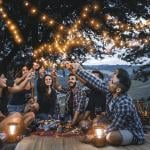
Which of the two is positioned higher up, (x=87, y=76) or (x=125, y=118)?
(x=87, y=76)

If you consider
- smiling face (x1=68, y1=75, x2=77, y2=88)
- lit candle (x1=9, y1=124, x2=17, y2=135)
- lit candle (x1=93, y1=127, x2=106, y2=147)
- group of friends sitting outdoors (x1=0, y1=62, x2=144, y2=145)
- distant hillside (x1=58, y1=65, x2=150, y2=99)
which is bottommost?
lit candle (x1=93, y1=127, x2=106, y2=147)

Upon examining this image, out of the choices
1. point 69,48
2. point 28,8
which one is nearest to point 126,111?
point 28,8

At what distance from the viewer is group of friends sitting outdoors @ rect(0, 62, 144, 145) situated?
8.75 metres

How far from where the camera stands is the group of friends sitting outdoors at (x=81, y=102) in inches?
344

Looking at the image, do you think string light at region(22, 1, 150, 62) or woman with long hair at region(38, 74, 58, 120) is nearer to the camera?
woman with long hair at region(38, 74, 58, 120)

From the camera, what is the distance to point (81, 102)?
11430 mm

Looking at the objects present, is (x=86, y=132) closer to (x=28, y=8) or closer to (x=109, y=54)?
(x=28, y=8)

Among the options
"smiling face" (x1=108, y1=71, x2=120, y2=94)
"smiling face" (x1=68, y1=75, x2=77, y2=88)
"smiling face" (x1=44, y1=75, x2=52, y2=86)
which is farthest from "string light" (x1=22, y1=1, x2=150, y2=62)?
"smiling face" (x1=108, y1=71, x2=120, y2=94)

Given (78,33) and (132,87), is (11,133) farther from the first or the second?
(132,87)

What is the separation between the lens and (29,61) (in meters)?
20.6

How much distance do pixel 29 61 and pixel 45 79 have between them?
8831 mm

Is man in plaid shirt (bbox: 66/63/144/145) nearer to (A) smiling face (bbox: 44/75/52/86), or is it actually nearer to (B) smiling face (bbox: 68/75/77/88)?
(B) smiling face (bbox: 68/75/77/88)

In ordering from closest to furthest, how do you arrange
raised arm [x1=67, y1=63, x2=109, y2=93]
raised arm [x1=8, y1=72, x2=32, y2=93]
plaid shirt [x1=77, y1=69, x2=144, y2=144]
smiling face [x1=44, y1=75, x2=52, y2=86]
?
plaid shirt [x1=77, y1=69, x2=144, y2=144], raised arm [x1=67, y1=63, x2=109, y2=93], raised arm [x1=8, y1=72, x2=32, y2=93], smiling face [x1=44, y1=75, x2=52, y2=86]

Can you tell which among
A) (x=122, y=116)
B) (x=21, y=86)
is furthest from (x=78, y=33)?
(x=122, y=116)
